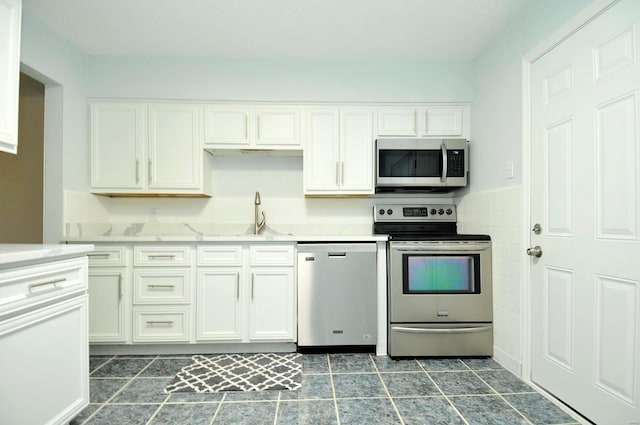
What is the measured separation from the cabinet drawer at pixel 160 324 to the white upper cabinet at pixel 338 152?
1.41 meters

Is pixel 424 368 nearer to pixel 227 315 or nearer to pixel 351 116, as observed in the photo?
pixel 227 315

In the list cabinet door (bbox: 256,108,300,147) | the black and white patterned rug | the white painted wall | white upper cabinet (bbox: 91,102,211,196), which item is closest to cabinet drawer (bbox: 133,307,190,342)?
the black and white patterned rug

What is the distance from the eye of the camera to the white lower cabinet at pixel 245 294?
2553mm

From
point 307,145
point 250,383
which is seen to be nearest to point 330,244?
point 307,145

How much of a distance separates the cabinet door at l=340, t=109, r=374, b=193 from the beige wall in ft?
8.45

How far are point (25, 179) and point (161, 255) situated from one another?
1.48 meters

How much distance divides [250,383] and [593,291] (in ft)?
6.38

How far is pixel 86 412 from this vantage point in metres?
1.80

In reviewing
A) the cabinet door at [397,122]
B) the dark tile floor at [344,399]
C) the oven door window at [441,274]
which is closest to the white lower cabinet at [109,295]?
the dark tile floor at [344,399]

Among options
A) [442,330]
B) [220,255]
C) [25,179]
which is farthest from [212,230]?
[442,330]

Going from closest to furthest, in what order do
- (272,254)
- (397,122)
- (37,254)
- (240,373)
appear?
1. (37,254)
2. (240,373)
3. (272,254)
4. (397,122)

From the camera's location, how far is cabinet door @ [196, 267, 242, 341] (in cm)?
255

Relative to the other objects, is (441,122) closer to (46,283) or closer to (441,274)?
(441,274)

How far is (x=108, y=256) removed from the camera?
2.54 metres
